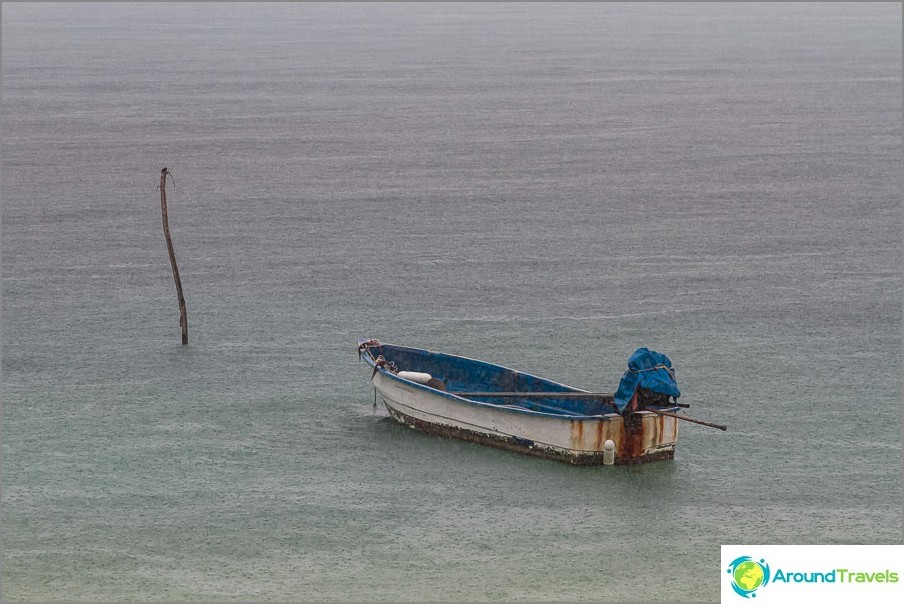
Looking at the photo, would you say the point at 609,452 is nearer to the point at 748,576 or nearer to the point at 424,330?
the point at 748,576

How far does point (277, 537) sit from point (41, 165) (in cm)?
4735

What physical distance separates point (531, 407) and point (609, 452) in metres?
3.29

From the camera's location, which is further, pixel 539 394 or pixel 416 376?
pixel 416 376

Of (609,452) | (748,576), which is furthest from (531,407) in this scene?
(748,576)

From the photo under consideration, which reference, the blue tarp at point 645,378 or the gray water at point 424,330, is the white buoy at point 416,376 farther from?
the blue tarp at point 645,378

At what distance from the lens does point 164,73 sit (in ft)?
374

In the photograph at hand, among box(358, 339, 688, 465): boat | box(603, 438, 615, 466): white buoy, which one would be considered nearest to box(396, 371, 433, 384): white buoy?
box(358, 339, 688, 465): boat

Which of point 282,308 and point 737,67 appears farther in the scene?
point 737,67

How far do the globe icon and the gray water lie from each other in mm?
2879

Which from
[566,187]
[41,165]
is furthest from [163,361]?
[41,165]

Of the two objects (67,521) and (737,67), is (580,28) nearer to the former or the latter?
(737,67)

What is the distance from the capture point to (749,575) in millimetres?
22516

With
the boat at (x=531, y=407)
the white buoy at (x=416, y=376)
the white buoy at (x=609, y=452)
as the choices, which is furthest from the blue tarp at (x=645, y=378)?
the white buoy at (x=416, y=376)

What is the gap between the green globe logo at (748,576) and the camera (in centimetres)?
2242
